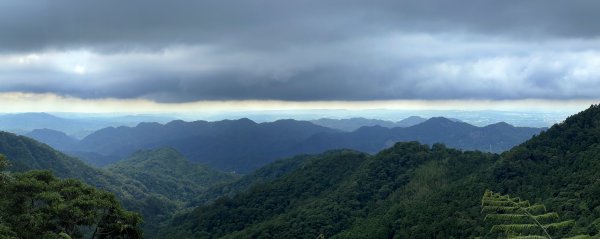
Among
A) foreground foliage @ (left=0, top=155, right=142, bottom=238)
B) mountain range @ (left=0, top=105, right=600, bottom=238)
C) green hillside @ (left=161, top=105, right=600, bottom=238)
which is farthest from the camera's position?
green hillside @ (left=161, top=105, right=600, bottom=238)

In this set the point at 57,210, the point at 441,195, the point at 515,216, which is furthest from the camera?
the point at 441,195

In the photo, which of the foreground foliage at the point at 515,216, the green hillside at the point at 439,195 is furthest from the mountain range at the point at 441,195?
the foreground foliage at the point at 515,216

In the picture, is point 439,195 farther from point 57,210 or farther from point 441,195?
point 57,210

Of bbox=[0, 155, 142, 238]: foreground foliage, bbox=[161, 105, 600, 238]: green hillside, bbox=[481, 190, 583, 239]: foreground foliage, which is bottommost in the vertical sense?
bbox=[161, 105, 600, 238]: green hillside

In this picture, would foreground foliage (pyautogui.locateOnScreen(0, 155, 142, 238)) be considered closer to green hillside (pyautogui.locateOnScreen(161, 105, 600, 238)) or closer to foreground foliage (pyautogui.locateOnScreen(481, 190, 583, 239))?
foreground foliage (pyautogui.locateOnScreen(481, 190, 583, 239))

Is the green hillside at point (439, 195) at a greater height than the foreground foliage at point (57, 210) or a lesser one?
lesser

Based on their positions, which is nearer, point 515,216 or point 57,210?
point 515,216

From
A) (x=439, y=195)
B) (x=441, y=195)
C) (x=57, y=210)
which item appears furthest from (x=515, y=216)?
(x=439, y=195)

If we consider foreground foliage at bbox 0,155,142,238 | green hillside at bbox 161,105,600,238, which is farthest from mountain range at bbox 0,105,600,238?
foreground foliage at bbox 0,155,142,238

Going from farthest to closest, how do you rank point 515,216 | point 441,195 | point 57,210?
1. point 441,195
2. point 57,210
3. point 515,216

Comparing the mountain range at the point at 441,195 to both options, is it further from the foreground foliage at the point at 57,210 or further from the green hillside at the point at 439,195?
the foreground foliage at the point at 57,210
